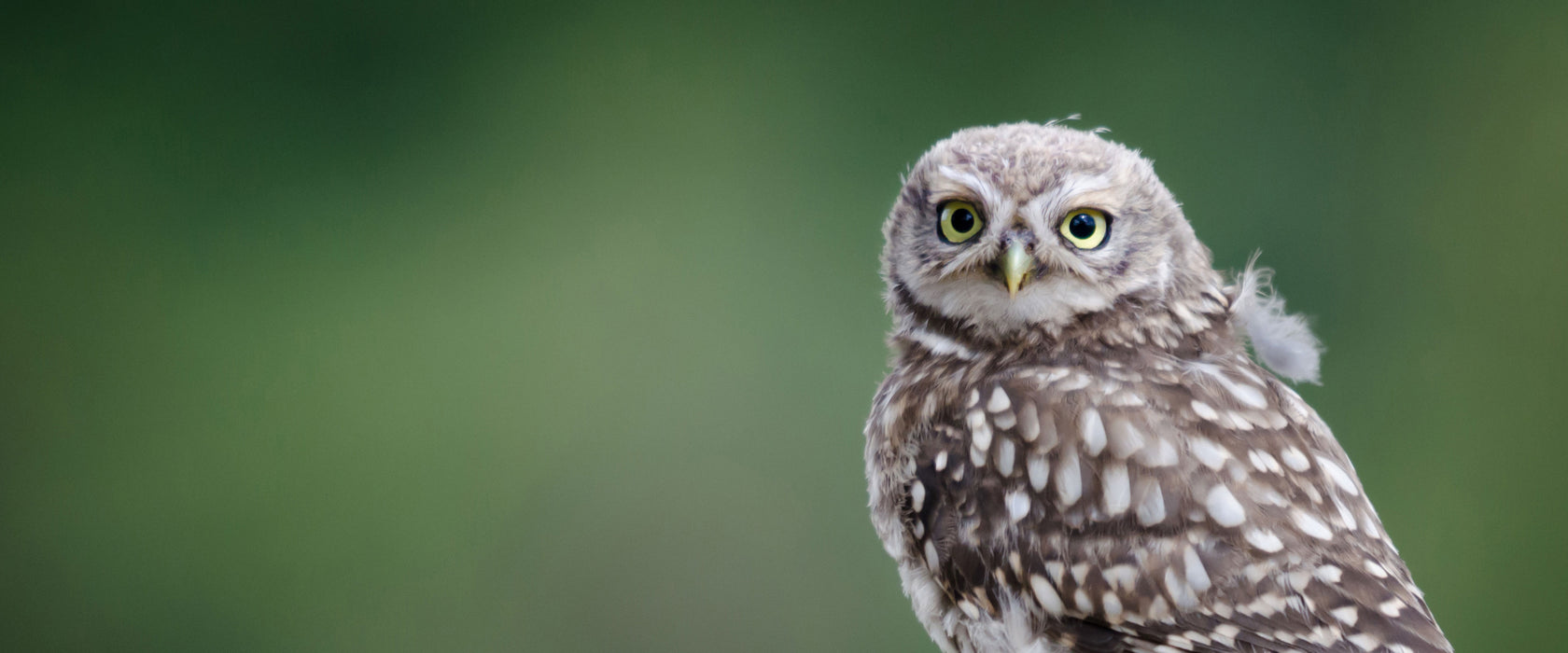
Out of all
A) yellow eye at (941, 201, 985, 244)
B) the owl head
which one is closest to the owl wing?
the owl head

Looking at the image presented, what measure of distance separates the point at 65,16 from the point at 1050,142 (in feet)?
9.22

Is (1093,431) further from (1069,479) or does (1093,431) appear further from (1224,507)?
(1224,507)

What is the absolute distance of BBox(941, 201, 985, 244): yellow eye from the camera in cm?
164

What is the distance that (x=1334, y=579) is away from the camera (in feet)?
4.89

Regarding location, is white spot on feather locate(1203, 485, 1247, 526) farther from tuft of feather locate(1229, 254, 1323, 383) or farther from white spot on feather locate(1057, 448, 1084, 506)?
tuft of feather locate(1229, 254, 1323, 383)

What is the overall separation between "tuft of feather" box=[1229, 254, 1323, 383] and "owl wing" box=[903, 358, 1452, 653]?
145 mm

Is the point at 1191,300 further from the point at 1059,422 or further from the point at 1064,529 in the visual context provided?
the point at 1064,529

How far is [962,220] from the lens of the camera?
5.47ft

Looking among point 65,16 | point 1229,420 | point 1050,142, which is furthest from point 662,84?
point 1229,420

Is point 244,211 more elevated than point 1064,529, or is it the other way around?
point 244,211

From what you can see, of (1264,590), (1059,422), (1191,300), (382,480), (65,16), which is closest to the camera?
(1264,590)

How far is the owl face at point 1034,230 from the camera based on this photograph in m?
1.58

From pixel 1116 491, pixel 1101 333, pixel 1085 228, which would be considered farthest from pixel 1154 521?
pixel 1085 228

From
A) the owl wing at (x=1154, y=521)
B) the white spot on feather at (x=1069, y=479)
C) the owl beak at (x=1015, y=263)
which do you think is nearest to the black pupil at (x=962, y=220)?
the owl beak at (x=1015, y=263)
